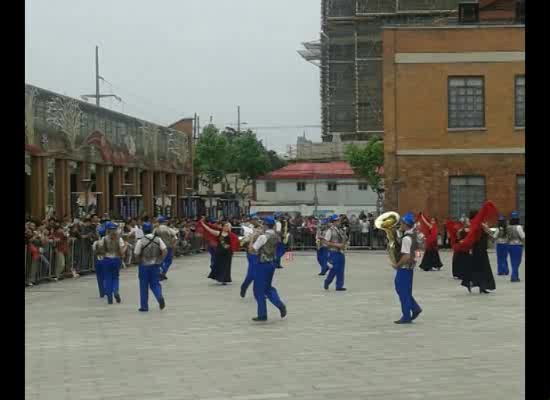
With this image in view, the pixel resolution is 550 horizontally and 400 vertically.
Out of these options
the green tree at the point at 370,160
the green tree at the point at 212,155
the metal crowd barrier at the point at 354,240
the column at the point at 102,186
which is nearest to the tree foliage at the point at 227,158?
the green tree at the point at 212,155

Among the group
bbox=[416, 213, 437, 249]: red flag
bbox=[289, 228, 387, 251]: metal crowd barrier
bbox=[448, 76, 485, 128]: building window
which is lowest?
bbox=[289, 228, 387, 251]: metal crowd barrier

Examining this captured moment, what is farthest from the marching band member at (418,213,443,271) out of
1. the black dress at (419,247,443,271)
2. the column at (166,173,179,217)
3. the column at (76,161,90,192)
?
the column at (166,173,179,217)

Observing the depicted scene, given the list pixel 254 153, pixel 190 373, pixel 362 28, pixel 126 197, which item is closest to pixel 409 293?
pixel 190 373

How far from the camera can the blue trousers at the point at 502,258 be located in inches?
1009

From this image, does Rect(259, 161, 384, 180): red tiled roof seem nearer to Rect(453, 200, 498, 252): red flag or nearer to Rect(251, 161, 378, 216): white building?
Rect(251, 161, 378, 216): white building

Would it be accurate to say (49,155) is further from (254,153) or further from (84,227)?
(254,153)

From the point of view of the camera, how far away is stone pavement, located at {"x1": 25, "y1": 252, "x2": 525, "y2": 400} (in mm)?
9891

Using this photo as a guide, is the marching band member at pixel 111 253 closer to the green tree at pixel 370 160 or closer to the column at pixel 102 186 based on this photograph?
the column at pixel 102 186

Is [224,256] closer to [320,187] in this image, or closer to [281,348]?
[281,348]

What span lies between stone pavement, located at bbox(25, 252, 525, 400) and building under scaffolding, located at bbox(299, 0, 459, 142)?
176 ft

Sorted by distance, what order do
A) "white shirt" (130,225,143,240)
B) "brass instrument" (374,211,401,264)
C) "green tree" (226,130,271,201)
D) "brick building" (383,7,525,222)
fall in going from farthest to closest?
"green tree" (226,130,271,201)
"brick building" (383,7,525,222)
"white shirt" (130,225,143,240)
"brass instrument" (374,211,401,264)

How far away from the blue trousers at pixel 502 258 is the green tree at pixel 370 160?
147 feet

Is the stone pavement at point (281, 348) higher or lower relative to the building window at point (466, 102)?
lower

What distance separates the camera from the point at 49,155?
37562 millimetres
